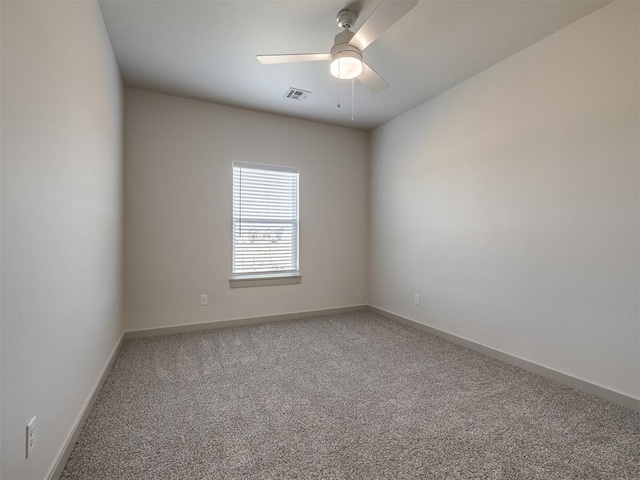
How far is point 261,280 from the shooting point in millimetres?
4016

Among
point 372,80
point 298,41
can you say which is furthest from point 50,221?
point 372,80

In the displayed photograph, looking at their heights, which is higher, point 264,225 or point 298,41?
point 298,41

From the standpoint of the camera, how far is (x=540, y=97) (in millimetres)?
2551

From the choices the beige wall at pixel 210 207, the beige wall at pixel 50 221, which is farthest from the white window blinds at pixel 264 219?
the beige wall at pixel 50 221

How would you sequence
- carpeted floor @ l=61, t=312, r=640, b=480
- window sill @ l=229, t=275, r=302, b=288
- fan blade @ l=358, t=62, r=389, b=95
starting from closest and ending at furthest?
carpeted floor @ l=61, t=312, r=640, b=480
fan blade @ l=358, t=62, r=389, b=95
window sill @ l=229, t=275, r=302, b=288

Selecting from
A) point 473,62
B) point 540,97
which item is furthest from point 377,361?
point 473,62

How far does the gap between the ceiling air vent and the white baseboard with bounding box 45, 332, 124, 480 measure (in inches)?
122

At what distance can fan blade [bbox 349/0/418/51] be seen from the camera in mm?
1715

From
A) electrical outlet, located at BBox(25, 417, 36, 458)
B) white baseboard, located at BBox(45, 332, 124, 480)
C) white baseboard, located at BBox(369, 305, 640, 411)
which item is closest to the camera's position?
electrical outlet, located at BBox(25, 417, 36, 458)

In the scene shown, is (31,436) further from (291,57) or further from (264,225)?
(264,225)

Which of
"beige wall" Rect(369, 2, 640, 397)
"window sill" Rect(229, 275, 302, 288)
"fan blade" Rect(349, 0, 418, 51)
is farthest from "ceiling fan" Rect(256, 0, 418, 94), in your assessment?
"window sill" Rect(229, 275, 302, 288)

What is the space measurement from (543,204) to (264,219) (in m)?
2.99

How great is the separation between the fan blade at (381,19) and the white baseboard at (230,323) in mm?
3178

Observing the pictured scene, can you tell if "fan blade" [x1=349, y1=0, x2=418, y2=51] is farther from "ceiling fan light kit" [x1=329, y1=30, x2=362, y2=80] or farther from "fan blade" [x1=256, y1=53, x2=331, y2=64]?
"fan blade" [x1=256, y1=53, x2=331, y2=64]
